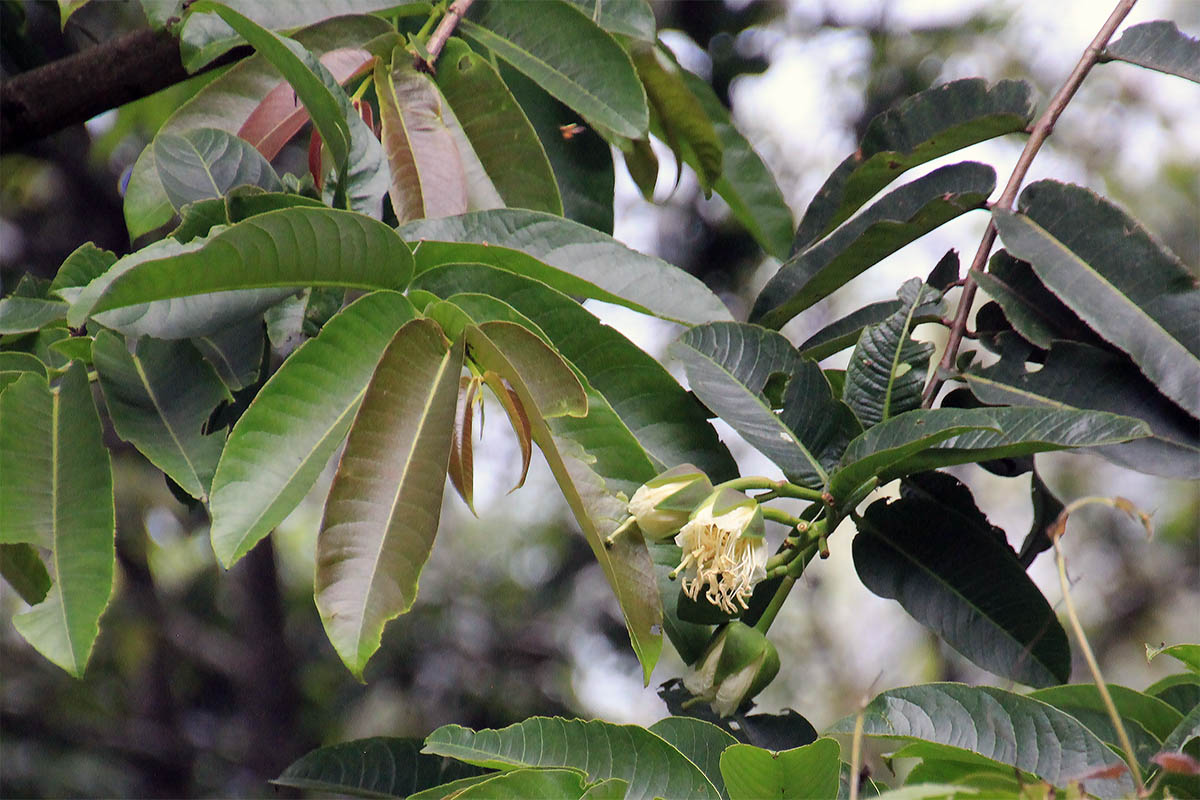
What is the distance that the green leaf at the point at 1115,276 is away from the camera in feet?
2.11

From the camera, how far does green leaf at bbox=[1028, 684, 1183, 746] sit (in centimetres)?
54

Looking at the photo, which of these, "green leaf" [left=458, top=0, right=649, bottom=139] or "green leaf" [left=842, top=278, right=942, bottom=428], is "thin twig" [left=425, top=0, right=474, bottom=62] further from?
"green leaf" [left=842, top=278, right=942, bottom=428]

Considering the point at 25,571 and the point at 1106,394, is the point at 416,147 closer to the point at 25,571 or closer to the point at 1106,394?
the point at 25,571

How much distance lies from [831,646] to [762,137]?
172 cm

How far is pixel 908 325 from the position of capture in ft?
2.24

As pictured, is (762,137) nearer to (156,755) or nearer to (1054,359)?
(1054,359)

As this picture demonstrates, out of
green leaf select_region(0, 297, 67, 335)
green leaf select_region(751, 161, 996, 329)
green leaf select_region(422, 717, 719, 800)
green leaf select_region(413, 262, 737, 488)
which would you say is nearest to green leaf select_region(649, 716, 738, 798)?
green leaf select_region(422, 717, 719, 800)

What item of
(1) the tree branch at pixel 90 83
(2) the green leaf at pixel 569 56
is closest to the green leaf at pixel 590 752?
(2) the green leaf at pixel 569 56

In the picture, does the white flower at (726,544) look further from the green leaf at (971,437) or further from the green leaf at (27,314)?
the green leaf at (27,314)

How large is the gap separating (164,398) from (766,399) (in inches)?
14.9

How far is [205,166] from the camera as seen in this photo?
0.64 m

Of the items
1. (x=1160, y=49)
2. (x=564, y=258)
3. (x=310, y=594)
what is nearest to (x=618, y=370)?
(x=564, y=258)

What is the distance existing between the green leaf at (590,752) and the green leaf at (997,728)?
0.08m

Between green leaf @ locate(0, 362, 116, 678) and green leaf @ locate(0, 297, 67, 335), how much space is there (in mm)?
68
